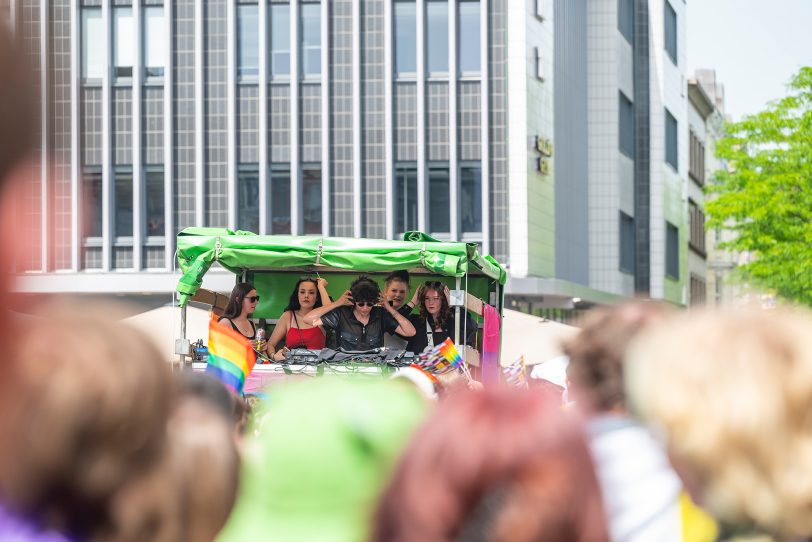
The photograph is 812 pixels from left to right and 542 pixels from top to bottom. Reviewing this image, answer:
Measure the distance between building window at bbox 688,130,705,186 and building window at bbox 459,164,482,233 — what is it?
29.6m

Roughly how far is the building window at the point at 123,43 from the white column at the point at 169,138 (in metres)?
0.95

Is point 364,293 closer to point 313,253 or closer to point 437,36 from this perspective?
point 313,253

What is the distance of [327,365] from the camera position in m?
13.4

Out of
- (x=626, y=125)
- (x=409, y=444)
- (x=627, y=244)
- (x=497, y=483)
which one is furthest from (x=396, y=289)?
(x=626, y=125)

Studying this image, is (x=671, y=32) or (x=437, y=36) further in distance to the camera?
(x=671, y=32)

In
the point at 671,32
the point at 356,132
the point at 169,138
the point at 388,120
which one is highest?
the point at 671,32

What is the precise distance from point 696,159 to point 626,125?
1799 cm

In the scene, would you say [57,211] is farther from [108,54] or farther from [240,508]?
[108,54]

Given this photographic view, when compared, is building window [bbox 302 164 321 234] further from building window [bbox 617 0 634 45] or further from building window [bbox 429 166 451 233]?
building window [bbox 617 0 634 45]

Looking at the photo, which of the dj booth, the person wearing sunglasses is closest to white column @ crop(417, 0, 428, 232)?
the person wearing sunglasses

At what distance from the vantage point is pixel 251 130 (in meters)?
33.5

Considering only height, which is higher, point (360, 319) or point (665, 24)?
point (665, 24)

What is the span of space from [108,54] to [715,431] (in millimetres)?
32070

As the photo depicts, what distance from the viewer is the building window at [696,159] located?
62.1 meters
